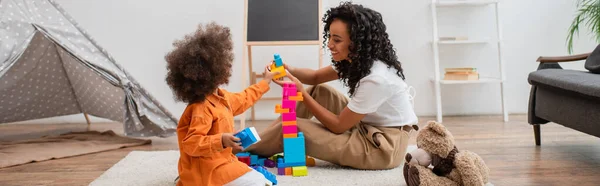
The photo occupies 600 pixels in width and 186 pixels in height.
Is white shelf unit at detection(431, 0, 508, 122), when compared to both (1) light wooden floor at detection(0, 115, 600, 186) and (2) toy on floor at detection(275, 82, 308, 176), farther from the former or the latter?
(2) toy on floor at detection(275, 82, 308, 176)

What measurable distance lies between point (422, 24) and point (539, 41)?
2.93 ft

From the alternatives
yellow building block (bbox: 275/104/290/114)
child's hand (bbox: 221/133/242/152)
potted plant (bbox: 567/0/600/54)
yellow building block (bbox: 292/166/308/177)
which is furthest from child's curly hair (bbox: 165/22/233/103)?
potted plant (bbox: 567/0/600/54)

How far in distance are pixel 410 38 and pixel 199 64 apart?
9.06 feet

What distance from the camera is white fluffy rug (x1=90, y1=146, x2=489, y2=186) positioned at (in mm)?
2422

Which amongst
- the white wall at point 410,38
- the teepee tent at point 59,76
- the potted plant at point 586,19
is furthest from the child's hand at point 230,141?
the potted plant at point 586,19

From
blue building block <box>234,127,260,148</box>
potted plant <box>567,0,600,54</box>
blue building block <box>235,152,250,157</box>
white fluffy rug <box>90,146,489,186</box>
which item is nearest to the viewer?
blue building block <box>234,127,260,148</box>

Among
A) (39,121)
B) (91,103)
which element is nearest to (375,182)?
(91,103)

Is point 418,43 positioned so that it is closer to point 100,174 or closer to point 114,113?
point 114,113

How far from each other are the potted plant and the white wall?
0.22 ft

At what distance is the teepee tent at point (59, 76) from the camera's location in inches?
124

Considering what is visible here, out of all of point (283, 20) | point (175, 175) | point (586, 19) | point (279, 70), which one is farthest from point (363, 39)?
point (586, 19)

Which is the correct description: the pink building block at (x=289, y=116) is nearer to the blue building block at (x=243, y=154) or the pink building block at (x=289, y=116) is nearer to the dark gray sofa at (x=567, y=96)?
the blue building block at (x=243, y=154)

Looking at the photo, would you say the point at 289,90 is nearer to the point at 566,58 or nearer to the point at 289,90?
the point at 289,90

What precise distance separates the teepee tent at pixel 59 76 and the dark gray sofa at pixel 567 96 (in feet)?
6.45
